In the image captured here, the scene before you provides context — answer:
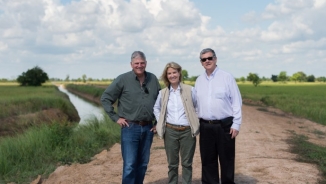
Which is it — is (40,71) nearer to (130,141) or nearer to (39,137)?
(39,137)

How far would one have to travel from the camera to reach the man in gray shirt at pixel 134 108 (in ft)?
15.7

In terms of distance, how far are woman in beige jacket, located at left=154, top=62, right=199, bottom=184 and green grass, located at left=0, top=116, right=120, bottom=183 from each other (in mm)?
4335

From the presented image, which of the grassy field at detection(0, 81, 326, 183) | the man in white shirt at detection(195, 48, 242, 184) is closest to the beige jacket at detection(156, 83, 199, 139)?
the man in white shirt at detection(195, 48, 242, 184)

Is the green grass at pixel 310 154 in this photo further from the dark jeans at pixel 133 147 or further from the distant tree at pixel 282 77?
the distant tree at pixel 282 77

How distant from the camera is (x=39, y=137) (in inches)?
419

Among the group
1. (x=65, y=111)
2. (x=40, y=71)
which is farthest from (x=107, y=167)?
(x=40, y=71)

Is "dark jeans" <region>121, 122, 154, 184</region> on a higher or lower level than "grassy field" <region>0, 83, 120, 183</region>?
higher

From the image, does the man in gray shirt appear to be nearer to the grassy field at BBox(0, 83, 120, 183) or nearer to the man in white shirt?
the man in white shirt

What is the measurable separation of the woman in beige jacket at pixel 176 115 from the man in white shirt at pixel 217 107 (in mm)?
131

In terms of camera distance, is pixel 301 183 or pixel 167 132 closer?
pixel 167 132

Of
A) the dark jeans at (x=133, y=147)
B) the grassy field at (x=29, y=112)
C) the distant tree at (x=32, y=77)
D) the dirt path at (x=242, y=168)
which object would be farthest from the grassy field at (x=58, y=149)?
the distant tree at (x=32, y=77)

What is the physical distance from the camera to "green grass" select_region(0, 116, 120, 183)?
876 centimetres

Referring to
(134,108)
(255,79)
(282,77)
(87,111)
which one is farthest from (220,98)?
(282,77)

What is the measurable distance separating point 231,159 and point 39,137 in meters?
7.12
